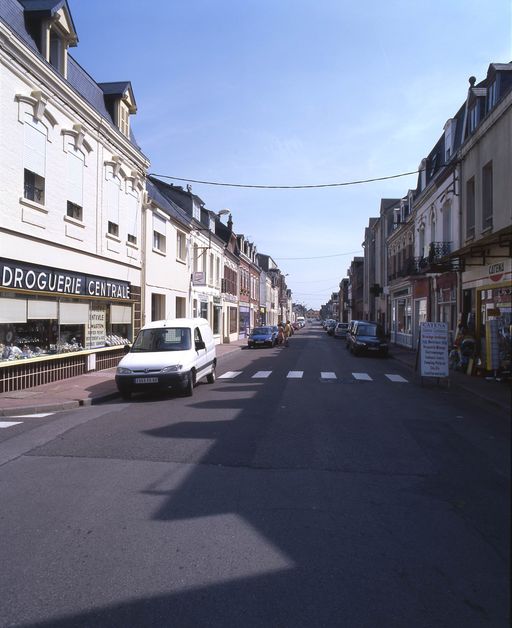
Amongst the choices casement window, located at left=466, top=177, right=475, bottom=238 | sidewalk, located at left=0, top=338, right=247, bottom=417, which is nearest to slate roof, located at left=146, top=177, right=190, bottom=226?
sidewalk, located at left=0, top=338, right=247, bottom=417

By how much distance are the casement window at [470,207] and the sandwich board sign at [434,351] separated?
625cm

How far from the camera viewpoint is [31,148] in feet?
42.8

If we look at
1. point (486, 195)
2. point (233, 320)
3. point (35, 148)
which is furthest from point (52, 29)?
point (233, 320)

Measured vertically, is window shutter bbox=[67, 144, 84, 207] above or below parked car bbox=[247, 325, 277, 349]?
above

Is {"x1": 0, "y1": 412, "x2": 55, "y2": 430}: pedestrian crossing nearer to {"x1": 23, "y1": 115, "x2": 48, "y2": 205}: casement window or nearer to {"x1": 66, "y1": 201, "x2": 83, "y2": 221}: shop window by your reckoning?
{"x1": 23, "y1": 115, "x2": 48, "y2": 205}: casement window

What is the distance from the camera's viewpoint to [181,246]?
26.6 m

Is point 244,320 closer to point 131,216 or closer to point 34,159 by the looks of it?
point 131,216

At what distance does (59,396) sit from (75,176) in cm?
697

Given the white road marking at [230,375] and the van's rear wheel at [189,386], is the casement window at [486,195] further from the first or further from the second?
the van's rear wheel at [189,386]

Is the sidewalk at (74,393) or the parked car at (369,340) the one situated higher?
the parked car at (369,340)

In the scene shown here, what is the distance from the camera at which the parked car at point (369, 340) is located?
2645 cm

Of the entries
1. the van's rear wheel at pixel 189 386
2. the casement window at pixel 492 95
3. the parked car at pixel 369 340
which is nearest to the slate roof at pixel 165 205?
the parked car at pixel 369 340

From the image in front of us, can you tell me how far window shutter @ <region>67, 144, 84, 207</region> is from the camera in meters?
15.0

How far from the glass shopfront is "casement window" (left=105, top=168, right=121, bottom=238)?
1.93 metres
